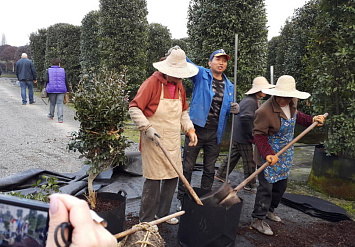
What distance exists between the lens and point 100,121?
3.07 metres

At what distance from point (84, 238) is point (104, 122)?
82.1 inches

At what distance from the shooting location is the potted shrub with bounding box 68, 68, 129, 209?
3.09 meters

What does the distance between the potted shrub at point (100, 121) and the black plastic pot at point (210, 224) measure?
2.96ft

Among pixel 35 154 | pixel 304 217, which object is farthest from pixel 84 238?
pixel 35 154

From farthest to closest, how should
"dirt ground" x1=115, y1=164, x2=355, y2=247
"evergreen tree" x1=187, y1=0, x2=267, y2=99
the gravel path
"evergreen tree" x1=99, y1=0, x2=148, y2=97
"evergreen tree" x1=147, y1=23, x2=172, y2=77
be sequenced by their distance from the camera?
"evergreen tree" x1=147, y1=23, x2=172, y2=77, "evergreen tree" x1=99, y1=0, x2=148, y2=97, "evergreen tree" x1=187, y1=0, x2=267, y2=99, the gravel path, "dirt ground" x1=115, y1=164, x2=355, y2=247

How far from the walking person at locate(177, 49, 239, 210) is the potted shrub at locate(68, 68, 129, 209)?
1.04 metres

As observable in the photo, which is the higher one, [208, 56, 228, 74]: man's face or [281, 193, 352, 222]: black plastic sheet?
[208, 56, 228, 74]: man's face

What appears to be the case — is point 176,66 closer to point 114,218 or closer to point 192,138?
point 192,138

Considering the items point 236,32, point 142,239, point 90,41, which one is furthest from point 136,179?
point 90,41

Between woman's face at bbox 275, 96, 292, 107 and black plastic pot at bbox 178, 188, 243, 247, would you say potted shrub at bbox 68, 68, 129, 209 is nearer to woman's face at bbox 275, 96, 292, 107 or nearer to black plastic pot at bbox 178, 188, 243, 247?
black plastic pot at bbox 178, 188, 243, 247

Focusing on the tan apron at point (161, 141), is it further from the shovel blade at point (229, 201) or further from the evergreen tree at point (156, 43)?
the evergreen tree at point (156, 43)

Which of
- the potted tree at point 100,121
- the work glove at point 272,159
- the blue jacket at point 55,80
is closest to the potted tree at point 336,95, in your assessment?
the work glove at point 272,159

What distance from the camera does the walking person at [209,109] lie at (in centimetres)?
398

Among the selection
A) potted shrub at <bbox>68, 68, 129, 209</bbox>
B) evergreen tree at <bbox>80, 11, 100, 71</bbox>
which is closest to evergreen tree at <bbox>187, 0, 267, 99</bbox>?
potted shrub at <bbox>68, 68, 129, 209</bbox>
